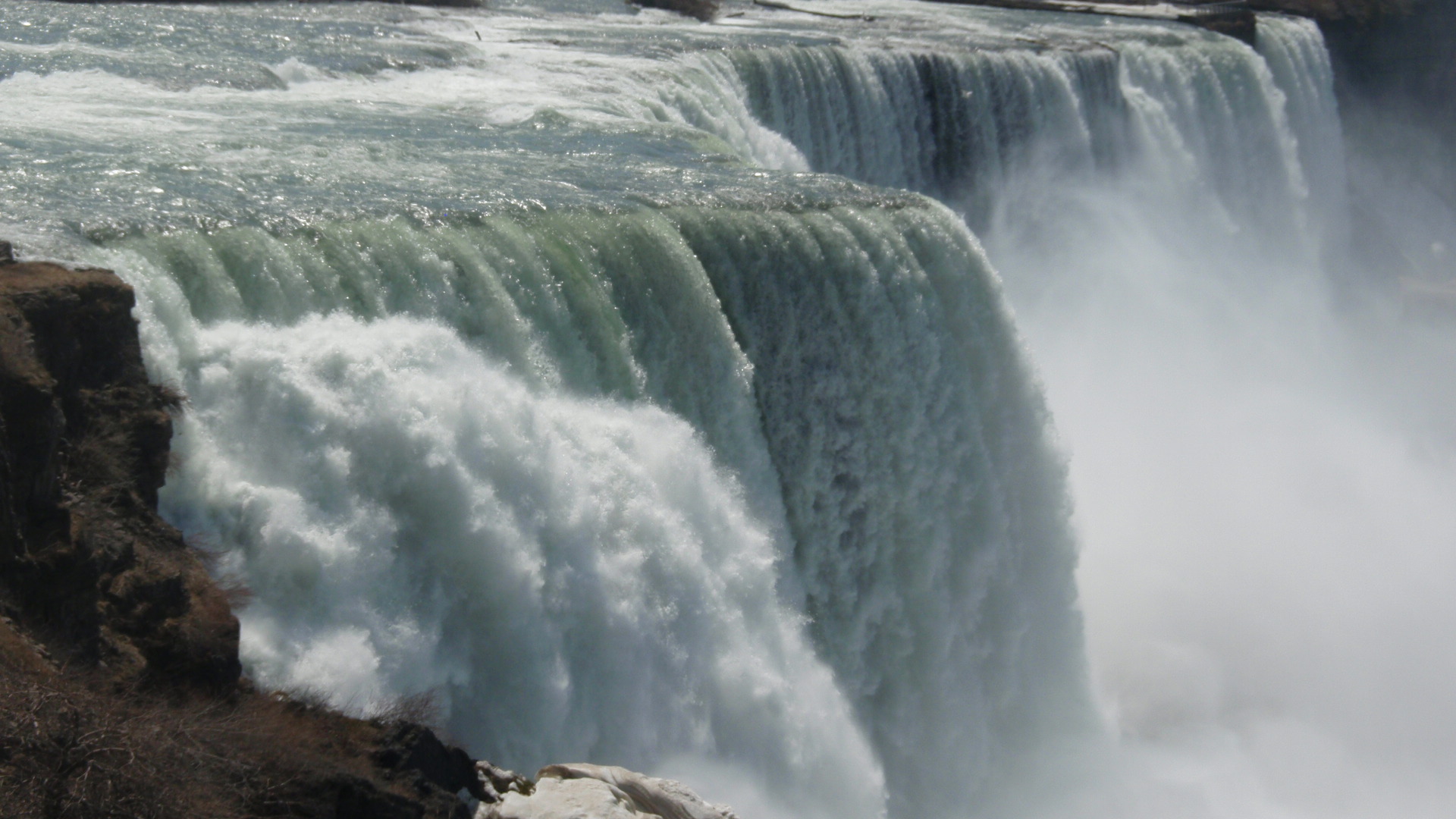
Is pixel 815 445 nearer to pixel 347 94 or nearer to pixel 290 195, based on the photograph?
pixel 290 195

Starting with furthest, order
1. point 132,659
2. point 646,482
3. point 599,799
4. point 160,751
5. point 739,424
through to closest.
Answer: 1. point 739,424
2. point 646,482
3. point 599,799
4. point 132,659
5. point 160,751

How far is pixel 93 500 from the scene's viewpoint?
6.14 meters

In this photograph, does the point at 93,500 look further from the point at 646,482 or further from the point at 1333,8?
the point at 1333,8

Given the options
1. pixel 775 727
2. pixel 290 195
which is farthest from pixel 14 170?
pixel 775 727

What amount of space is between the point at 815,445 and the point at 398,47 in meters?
9.74

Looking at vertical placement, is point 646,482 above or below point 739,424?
below

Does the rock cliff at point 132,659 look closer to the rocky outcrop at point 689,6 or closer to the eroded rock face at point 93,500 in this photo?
the eroded rock face at point 93,500

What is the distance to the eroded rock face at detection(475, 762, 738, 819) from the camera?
5.98 m

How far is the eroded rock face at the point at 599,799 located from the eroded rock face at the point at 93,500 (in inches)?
52.6

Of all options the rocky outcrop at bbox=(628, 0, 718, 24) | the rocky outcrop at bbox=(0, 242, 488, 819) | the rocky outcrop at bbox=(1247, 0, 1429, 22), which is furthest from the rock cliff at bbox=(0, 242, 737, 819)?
the rocky outcrop at bbox=(1247, 0, 1429, 22)

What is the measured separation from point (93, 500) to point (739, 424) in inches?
173

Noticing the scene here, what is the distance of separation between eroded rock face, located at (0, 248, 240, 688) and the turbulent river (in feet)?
0.85

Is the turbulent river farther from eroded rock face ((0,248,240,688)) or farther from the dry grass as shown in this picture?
the dry grass

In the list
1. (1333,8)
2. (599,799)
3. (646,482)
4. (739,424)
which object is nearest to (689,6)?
(1333,8)
